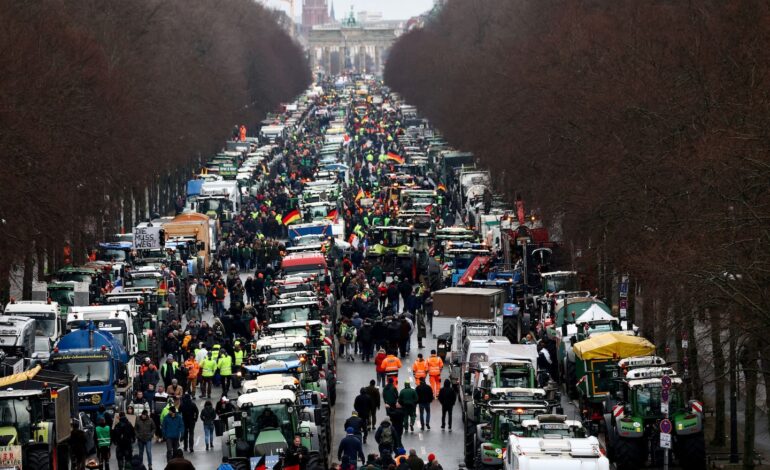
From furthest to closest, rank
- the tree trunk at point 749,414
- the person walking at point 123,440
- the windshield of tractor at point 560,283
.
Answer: the windshield of tractor at point 560,283 → the person walking at point 123,440 → the tree trunk at point 749,414

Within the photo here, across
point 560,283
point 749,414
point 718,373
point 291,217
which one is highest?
point 718,373

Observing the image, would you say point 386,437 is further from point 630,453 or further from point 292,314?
point 292,314

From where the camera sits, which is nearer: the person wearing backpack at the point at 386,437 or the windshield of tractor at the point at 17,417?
the windshield of tractor at the point at 17,417

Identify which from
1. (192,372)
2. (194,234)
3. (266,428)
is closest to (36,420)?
(266,428)

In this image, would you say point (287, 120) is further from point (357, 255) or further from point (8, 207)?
point (8, 207)

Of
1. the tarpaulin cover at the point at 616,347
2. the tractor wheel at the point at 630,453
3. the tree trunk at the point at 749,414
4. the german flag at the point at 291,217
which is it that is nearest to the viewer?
the tree trunk at the point at 749,414

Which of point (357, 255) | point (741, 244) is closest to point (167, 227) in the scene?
point (357, 255)

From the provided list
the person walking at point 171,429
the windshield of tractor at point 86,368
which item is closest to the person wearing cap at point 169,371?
the windshield of tractor at point 86,368

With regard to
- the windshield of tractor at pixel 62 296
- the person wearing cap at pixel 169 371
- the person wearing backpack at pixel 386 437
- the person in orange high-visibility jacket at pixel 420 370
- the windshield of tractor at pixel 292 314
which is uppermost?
the windshield of tractor at pixel 292 314

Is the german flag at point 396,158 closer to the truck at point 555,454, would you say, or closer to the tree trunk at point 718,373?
the tree trunk at point 718,373
